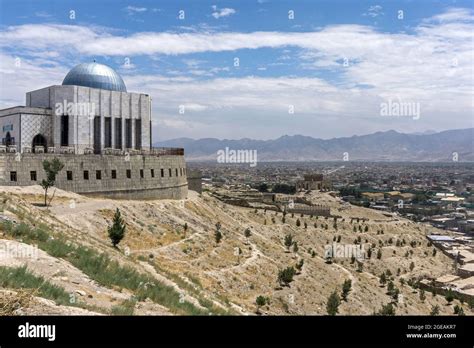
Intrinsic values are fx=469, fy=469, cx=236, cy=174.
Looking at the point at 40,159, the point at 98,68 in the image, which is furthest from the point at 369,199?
the point at 40,159

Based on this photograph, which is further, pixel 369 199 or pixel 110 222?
pixel 369 199

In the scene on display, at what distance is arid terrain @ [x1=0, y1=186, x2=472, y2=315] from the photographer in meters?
11.8

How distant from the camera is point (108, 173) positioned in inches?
1307

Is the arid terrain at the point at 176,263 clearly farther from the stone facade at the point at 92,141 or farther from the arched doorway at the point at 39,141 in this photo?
the arched doorway at the point at 39,141

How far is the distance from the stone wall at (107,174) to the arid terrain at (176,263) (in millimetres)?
1327

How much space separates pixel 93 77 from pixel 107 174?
9.71 metres

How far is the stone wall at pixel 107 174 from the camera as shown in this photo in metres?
28.6

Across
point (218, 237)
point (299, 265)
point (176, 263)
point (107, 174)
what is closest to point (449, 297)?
point (299, 265)

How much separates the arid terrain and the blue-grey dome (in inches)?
451

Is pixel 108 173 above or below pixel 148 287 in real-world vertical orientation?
above

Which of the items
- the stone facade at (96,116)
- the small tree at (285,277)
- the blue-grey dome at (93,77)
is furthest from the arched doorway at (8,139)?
the small tree at (285,277)

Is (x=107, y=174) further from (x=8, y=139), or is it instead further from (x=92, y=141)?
(x=8, y=139)
